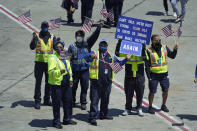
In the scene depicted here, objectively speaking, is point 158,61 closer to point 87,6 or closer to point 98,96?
point 98,96

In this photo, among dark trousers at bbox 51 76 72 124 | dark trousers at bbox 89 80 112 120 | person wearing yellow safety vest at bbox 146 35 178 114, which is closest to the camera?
dark trousers at bbox 51 76 72 124

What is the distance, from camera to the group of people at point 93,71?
13.0 metres

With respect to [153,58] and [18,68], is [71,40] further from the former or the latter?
[153,58]

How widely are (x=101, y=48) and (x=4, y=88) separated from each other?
3.82m

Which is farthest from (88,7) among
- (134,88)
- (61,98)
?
(61,98)

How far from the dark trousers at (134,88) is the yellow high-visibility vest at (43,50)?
223cm

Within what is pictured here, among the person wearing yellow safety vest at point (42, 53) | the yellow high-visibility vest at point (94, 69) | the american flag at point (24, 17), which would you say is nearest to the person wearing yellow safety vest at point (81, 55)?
the yellow high-visibility vest at point (94, 69)

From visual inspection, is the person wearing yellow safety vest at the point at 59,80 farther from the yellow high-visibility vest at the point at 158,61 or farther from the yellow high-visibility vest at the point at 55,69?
the yellow high-visibility vest at the point at 158,61

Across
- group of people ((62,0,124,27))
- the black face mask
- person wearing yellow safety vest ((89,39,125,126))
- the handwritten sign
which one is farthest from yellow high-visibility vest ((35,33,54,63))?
group of people ((62,0,124,27))

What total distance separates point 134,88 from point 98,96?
1129mm

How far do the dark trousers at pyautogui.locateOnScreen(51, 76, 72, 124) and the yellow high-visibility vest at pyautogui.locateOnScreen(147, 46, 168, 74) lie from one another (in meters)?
2.63

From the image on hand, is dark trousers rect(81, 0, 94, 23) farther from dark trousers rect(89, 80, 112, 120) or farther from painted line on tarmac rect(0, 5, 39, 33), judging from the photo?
dark trousers rect(89, 80, 112, 120)

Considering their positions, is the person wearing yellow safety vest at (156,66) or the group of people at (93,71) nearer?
the group of people at (93,71)

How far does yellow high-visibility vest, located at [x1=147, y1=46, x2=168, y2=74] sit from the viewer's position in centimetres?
1433
